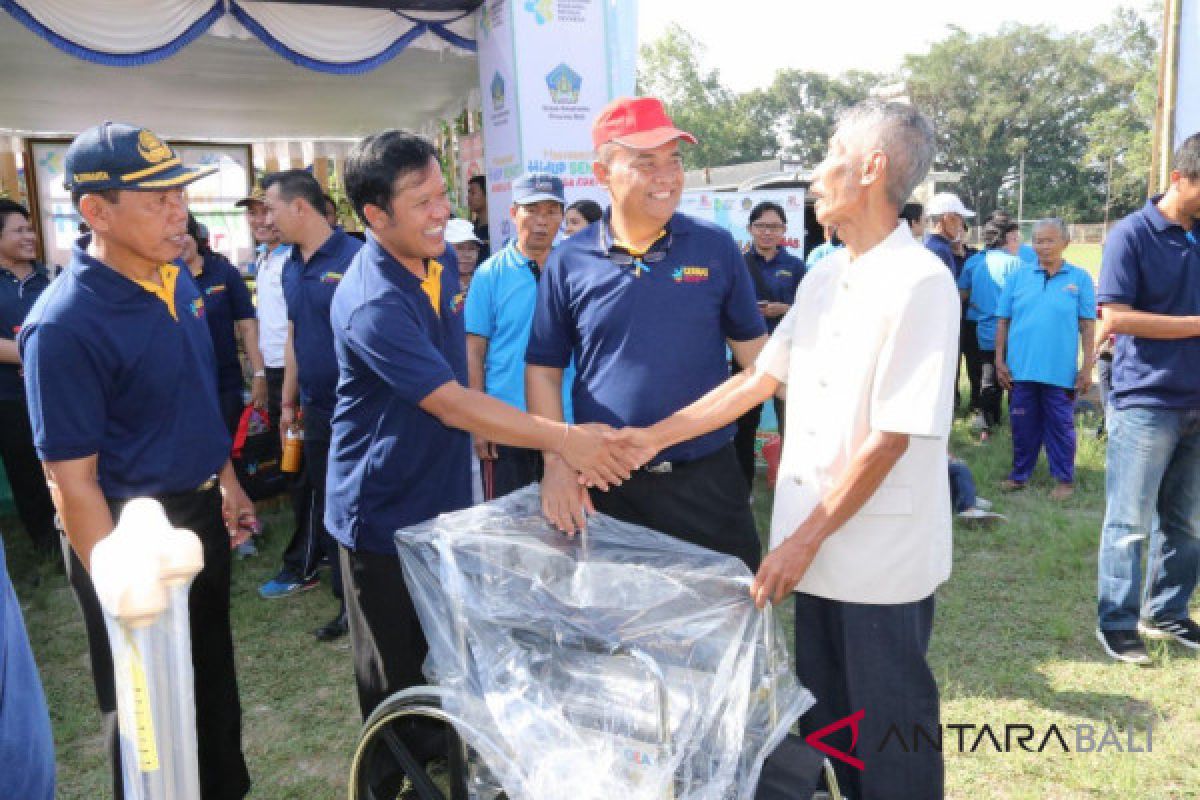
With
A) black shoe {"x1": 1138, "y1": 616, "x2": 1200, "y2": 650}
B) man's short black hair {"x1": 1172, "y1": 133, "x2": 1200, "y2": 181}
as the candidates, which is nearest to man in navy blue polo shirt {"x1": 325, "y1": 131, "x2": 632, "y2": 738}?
man's short black hair {"x1": 1172, "y1": 133, "x2": 1200, "y2": 181}

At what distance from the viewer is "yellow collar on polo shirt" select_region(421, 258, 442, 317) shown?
89.0 inches

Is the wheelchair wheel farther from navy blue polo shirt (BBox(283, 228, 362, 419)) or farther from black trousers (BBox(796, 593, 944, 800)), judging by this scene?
navy blue polo shirt (BBox(283, 228, 362, 419))

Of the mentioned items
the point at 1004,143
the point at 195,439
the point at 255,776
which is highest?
the point at 1004,143

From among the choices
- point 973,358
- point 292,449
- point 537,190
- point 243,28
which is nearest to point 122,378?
point 292,449

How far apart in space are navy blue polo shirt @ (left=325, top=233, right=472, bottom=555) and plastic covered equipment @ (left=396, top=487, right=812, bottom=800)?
0.31m

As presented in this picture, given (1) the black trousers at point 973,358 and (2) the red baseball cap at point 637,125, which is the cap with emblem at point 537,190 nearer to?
(2) the red baseball cap at point 637,125

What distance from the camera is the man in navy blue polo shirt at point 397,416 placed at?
209cm

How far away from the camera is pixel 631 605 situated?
182 centimetres

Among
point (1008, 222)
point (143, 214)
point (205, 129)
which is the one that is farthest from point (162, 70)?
point (1008, 222)

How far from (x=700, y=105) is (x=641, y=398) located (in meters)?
59.8

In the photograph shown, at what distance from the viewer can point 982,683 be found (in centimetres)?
318

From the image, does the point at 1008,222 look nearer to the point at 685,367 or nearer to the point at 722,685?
the point at 685,367

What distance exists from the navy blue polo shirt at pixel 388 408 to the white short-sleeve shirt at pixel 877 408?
866 millimetres

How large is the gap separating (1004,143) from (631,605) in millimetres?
→ 62467
